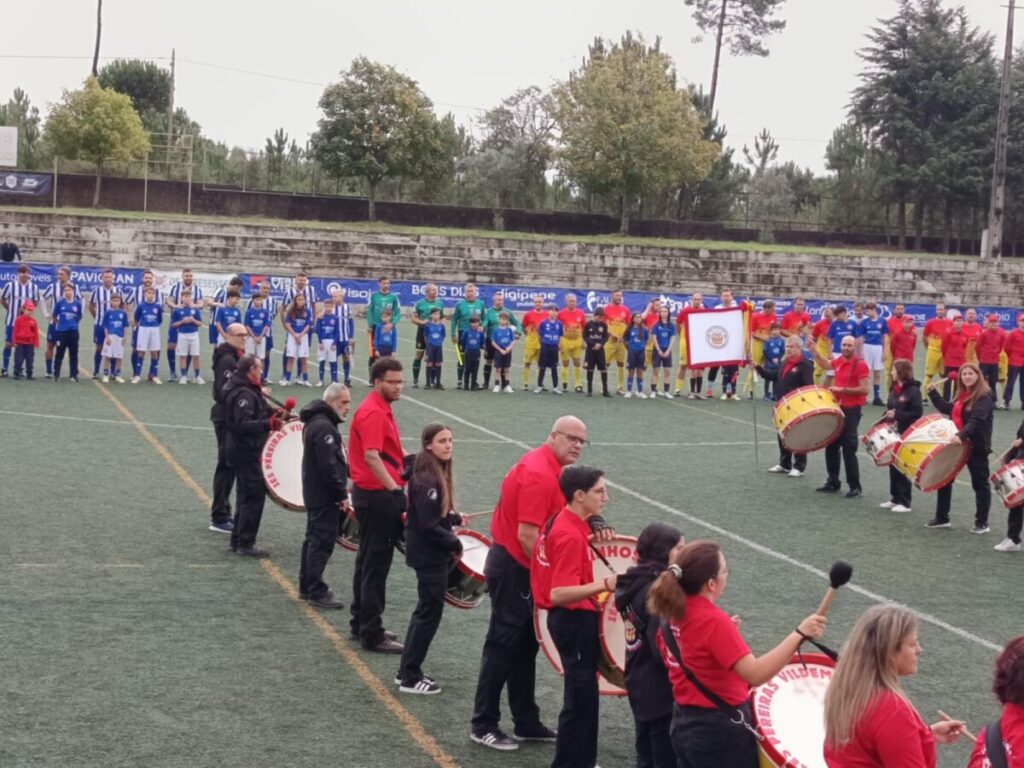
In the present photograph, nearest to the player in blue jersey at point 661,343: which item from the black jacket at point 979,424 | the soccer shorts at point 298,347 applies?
the soccer shorts at point 298,347

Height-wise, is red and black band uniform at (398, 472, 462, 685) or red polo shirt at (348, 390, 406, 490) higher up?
red polo shirt at (348, 390, 406, 490)

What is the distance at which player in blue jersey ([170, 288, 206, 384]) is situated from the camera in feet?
79.5

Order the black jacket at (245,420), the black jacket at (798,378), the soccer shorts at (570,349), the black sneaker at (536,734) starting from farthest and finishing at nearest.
→ the soccer shorts at (570,349), the black jacket at (798,378), the black jacket at (245,420), the black sneaker at (536,734)

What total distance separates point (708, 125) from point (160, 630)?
6050cm

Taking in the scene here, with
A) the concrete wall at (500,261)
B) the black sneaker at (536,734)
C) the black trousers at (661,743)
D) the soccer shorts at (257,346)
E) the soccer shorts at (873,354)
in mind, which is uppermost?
the concrete wall at (500,261)

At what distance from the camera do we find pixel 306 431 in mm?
9945

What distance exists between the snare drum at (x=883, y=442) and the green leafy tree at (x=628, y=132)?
43.7 meters

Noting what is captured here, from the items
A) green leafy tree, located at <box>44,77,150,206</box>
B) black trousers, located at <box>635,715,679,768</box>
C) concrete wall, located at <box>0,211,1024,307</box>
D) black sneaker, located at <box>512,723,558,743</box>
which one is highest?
green leafy tree, located at <box>44,77,150,206</box>

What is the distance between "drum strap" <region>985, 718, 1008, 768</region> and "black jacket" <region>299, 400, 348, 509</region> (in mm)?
5964

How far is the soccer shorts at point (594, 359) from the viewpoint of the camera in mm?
25672

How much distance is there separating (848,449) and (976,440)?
236 centimetres

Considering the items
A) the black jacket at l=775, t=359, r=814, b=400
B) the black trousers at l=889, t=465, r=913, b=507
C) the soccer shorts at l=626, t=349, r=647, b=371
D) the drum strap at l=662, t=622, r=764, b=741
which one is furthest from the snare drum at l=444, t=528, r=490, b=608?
the soccer shorts at l=626, t=349, r=647, b=371

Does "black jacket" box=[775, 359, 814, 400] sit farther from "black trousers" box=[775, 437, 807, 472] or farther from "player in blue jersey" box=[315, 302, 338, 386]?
"player in blue jersey" box=[315, 302, 338, 386]

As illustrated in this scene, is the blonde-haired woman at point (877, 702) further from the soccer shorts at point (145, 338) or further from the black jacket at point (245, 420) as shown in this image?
the soccer shorts at point (145, 338)
